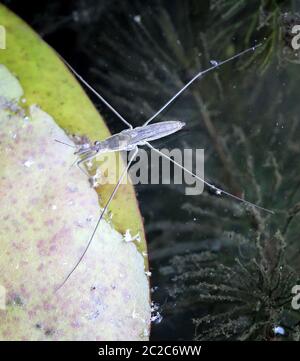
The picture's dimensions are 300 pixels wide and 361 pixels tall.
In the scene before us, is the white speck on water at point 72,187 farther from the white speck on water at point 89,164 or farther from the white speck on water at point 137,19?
the white speck on water at point 137,19

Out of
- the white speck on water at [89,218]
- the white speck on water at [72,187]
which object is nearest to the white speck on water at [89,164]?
the white speck on water at [72,187]

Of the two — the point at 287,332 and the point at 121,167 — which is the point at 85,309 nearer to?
the point at 121,167

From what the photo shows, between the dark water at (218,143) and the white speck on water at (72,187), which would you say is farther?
the dark water at (218,143)

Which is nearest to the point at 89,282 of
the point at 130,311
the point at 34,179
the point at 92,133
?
the point at 130,311

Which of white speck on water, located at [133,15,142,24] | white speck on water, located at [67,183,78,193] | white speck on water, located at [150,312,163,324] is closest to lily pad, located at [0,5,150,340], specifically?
white speck on water, located at [67,183,78,193]

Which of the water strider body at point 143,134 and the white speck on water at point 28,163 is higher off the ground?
the water strider body at point 143,134

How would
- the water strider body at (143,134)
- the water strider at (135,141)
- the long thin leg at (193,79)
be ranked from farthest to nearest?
the long thin leg at (193,79) < the water strider body at (143,134) < the water strider at (135,141)
